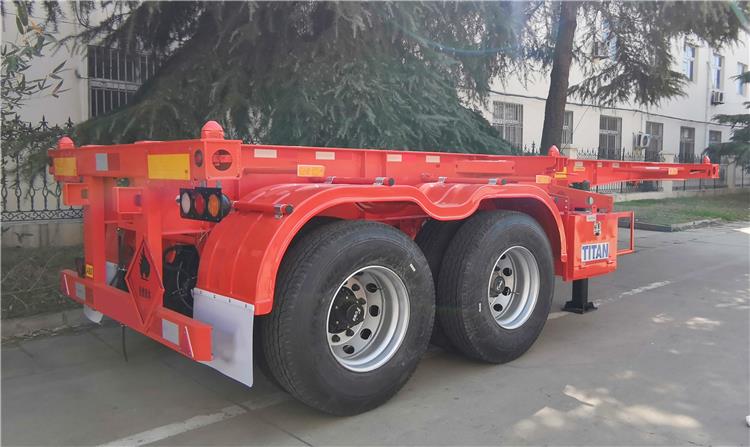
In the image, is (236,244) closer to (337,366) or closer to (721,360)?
(337,366)

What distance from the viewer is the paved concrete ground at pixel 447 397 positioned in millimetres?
3400

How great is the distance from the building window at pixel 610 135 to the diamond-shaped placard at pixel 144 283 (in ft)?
65.6

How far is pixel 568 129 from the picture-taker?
20.2 metres

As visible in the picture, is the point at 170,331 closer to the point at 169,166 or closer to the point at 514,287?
the point at 169,166

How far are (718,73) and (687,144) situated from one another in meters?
4.33

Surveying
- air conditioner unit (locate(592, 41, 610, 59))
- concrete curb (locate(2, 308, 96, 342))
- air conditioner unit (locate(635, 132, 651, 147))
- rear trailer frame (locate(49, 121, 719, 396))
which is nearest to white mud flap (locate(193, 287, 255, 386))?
rear trailer frame (locate(49, 121, 719, 396))

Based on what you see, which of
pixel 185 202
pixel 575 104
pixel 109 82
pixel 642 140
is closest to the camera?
pixel 185 202

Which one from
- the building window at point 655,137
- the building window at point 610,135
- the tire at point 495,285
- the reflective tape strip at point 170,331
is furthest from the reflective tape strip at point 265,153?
the building window at point 655,137

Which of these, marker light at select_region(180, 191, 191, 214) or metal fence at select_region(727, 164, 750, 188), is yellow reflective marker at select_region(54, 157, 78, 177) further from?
metal fence at select_region(727, 164, 750, 188)

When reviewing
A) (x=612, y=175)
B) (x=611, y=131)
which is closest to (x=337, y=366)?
(x=612, y=175)

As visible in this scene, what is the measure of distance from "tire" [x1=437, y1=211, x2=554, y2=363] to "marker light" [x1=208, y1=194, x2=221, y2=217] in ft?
5.66

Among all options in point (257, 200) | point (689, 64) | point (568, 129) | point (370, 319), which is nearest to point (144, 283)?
point (257, 200)

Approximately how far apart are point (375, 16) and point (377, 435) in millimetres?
4179

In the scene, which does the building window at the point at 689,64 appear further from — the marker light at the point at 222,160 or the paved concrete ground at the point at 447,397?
the marker light at the point at 222,160
